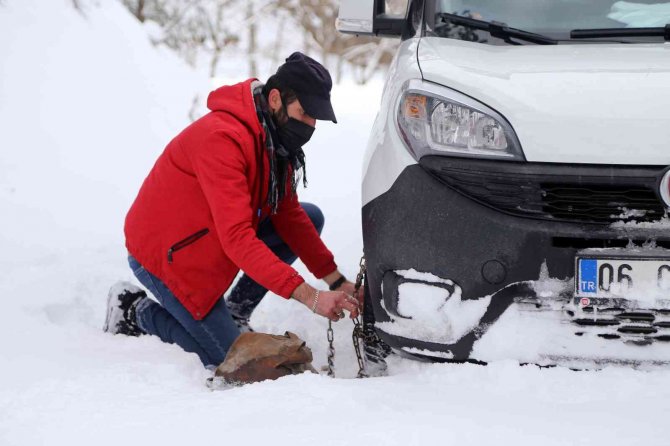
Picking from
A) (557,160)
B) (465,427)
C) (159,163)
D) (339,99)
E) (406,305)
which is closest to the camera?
(465,427)

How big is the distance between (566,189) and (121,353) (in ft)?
6.01

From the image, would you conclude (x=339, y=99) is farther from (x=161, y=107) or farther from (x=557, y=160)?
(x=557, y=160)

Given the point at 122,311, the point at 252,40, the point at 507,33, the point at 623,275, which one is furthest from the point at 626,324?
the point at 252,40

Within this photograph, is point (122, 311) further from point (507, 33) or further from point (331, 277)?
point (507, 33)

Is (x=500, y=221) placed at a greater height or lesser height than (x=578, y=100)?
lesser

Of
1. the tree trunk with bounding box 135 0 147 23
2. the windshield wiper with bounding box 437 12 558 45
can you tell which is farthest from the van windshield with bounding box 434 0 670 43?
the tree trunk with bounding box 135 0 147 23

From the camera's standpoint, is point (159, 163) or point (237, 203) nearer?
point (237, 203)

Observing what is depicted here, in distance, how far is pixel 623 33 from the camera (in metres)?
2.87

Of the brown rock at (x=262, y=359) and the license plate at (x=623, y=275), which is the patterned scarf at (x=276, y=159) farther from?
the license plate at (x=623, y=275)

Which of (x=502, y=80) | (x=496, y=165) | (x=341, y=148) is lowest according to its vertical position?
(x=341, y=148)


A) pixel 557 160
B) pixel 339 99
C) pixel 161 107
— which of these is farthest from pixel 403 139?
pixel 339 99

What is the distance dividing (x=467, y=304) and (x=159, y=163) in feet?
4.84

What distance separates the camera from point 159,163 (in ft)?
10.9

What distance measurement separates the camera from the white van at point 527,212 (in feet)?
7.64
